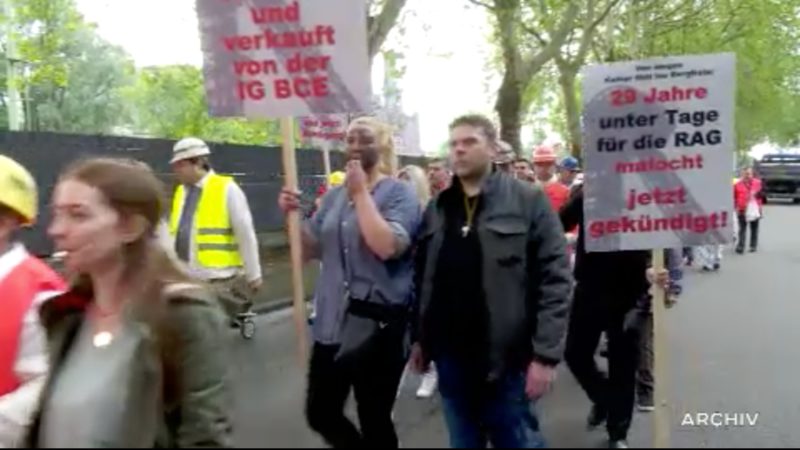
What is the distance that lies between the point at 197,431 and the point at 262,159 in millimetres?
16605

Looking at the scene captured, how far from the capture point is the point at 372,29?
61.0 ft

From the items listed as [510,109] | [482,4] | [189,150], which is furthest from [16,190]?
[482,4]

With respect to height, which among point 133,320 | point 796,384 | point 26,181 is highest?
point 26,181

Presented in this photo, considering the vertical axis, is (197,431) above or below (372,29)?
below

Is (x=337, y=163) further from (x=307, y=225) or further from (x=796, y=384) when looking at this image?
(x=307, y=225)

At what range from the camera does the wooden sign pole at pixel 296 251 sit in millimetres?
5102

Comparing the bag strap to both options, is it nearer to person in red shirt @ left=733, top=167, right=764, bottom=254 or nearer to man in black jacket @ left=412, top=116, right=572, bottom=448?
man in black jacket @ left=412, top=116, right=572, bottom=448

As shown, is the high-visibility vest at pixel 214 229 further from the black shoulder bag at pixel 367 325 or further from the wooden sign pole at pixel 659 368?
the wooden sign pole at pixel 659 368

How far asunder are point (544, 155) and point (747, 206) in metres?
16.1

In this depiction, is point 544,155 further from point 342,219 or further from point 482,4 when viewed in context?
point 482,4

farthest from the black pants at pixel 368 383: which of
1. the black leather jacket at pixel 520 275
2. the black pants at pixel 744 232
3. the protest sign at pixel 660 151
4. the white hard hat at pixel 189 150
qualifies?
the black pants at pixel 744 232

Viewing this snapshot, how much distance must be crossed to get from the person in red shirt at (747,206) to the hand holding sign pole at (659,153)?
19722mm

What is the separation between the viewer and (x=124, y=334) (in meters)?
2.63

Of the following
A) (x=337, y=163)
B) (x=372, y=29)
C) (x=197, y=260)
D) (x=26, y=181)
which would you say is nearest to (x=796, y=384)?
(x=197, y=260)
